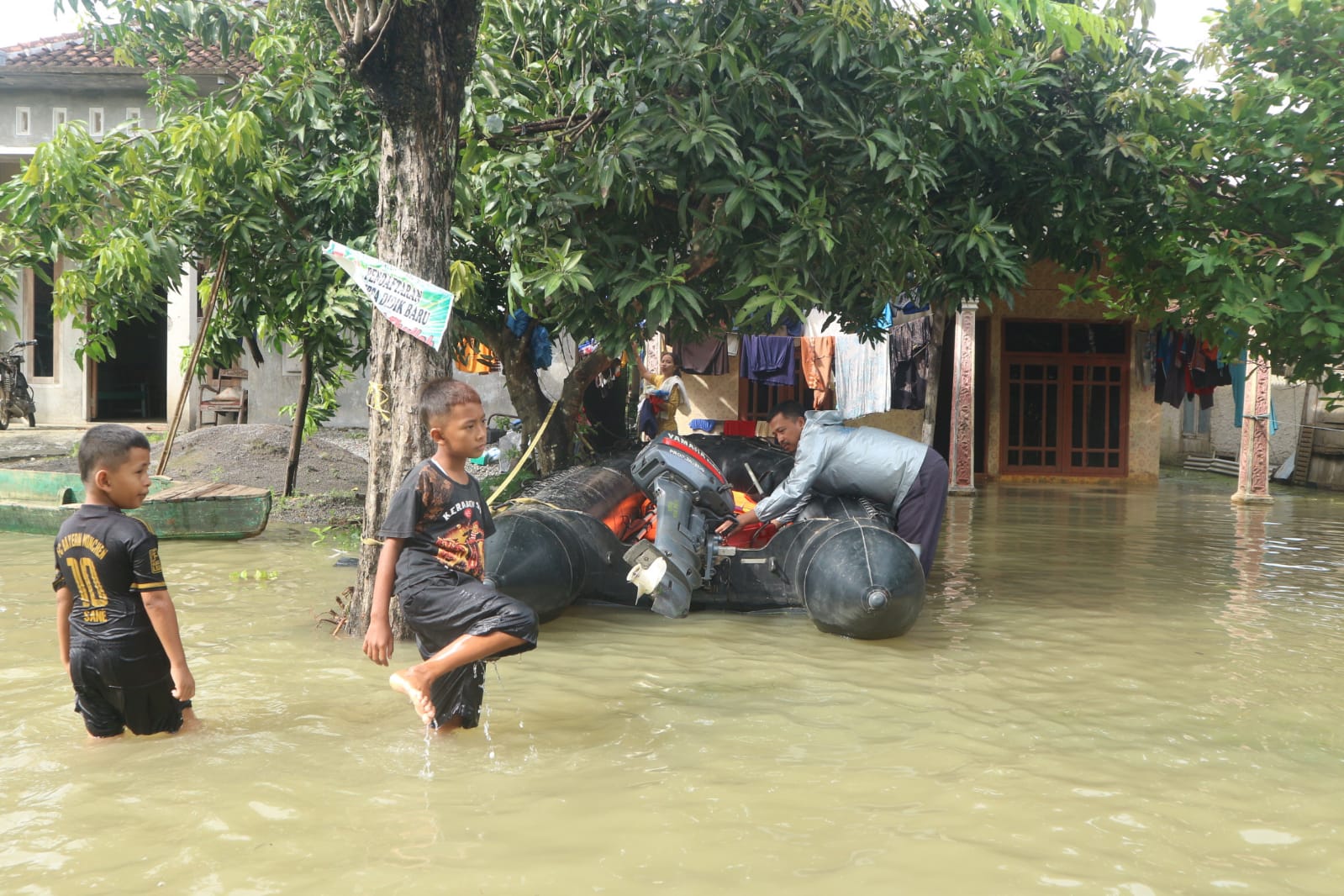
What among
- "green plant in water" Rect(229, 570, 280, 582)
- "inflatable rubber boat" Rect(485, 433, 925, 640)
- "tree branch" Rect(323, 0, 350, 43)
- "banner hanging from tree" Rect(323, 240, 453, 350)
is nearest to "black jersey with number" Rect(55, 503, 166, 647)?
"banner hanging from tree" Rect(323, 240, 453, 350)

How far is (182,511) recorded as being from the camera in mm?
9703

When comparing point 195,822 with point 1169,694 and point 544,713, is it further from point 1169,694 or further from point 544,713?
point 1169,694

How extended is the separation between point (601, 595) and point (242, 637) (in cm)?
225

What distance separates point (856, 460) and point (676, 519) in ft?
4.48

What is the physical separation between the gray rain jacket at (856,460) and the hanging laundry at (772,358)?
905 cm

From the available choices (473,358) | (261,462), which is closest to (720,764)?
(473,358)

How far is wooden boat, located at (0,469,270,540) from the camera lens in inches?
380

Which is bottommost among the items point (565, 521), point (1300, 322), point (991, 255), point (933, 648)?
point (933, 648)

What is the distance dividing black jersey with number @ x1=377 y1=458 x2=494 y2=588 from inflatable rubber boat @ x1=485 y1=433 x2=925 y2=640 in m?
1.97

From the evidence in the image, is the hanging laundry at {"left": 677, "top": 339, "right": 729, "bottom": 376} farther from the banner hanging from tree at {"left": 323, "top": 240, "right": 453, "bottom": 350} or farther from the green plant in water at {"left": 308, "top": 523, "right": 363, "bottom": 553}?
the banner hanging from tree at {"left": 323, "top": 240, "right": 453, "bottom": 350}

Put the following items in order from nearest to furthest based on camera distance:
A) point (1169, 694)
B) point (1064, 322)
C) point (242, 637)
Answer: point (1169, 694), point (242, 637), point (1064, 322)

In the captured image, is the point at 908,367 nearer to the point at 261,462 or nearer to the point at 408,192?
the point at 261,462

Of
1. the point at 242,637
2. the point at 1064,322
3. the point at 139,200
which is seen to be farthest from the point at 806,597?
the point at 1064,322

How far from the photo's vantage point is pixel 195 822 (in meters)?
3.49
